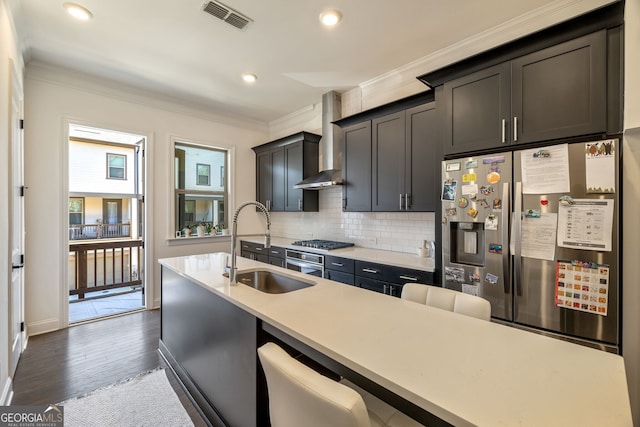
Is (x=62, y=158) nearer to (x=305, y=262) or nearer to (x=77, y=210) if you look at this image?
(x=77, y=210)

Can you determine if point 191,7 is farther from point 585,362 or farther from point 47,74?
point 585,362

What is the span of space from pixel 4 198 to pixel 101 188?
4.18 m

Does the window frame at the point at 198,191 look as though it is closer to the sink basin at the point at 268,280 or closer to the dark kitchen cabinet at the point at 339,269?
the dark kitchen cabinet at the point at 339,269

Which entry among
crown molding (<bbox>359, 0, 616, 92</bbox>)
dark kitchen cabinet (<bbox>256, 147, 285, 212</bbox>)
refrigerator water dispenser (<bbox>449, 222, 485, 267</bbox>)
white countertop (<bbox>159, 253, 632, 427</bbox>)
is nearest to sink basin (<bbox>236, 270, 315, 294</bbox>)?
white countertop (<bbox>159, 253, 632, 427</bbox>)

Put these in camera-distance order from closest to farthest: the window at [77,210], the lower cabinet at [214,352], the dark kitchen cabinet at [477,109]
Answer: the lower cabinet at [214,352] → the dark kitchen cabinet at [477,109] → the window at [77,210]

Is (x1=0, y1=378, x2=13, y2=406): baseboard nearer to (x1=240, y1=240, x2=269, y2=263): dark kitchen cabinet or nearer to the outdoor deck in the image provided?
the outdoor deck

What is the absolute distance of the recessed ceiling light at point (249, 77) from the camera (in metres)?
3.39

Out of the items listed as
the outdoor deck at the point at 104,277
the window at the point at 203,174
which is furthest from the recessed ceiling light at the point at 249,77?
the outdoor deck at the point at 104,277

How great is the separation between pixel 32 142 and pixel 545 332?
16.3 feet

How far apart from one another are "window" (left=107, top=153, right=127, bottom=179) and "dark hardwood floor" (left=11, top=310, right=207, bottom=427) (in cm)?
341

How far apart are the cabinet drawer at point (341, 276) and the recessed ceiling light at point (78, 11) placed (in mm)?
3226

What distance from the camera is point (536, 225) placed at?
72.8 inches

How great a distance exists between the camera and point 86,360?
262 centimetres

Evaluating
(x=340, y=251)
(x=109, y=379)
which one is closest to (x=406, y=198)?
(x=340, y=251)
